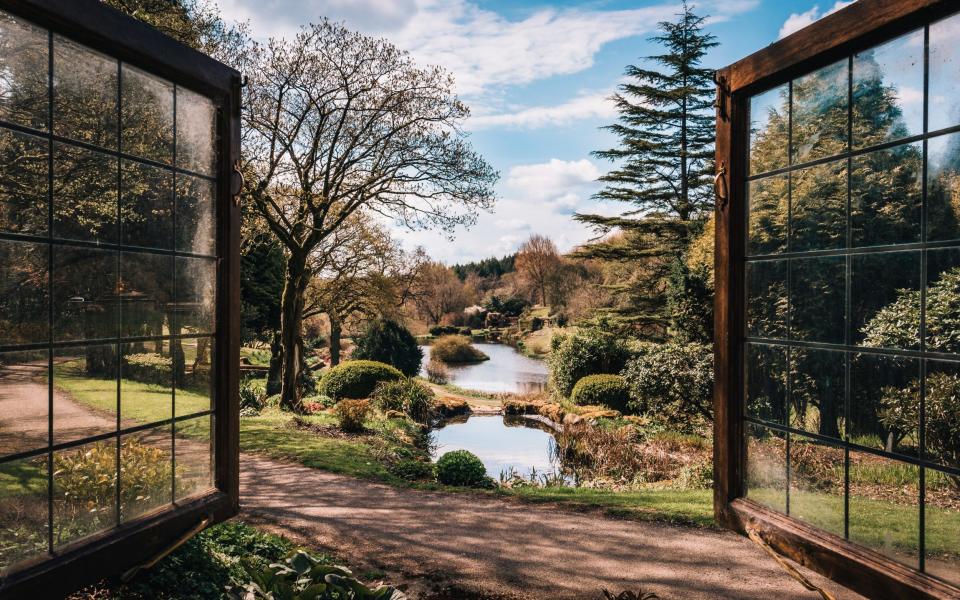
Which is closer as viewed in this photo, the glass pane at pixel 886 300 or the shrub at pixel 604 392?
the glass pane at pixel 886 300

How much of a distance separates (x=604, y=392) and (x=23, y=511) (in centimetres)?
1161

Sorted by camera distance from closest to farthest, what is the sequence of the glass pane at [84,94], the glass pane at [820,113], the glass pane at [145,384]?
the glass pane at [84,94], the glass pane at [820,113], the glass pane at [145,384]

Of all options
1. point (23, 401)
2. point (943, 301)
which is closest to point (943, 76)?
point (943, 301)

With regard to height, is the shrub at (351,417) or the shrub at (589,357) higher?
the shrub at (589,357)

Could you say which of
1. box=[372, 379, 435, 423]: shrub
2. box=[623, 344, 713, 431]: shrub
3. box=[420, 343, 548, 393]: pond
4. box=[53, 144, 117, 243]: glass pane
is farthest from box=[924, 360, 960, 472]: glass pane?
box=[420, 343, 548, 393]: pond

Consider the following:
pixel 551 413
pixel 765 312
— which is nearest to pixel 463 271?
pixel 551 413

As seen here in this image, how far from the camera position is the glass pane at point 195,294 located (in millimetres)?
3070

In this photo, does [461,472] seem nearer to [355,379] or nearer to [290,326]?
[290,326]

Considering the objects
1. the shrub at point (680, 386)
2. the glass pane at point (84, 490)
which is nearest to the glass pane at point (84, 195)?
the glass pane at point (84, 490)

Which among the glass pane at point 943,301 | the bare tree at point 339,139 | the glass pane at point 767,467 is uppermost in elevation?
the bare tree at point 339,139

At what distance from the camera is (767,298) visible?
3055 mm

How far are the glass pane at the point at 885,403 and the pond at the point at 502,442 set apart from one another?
6.07 meters

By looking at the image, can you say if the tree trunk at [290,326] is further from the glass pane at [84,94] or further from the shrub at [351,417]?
the glass pane at [84,94]

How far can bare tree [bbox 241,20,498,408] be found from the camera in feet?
32.9
